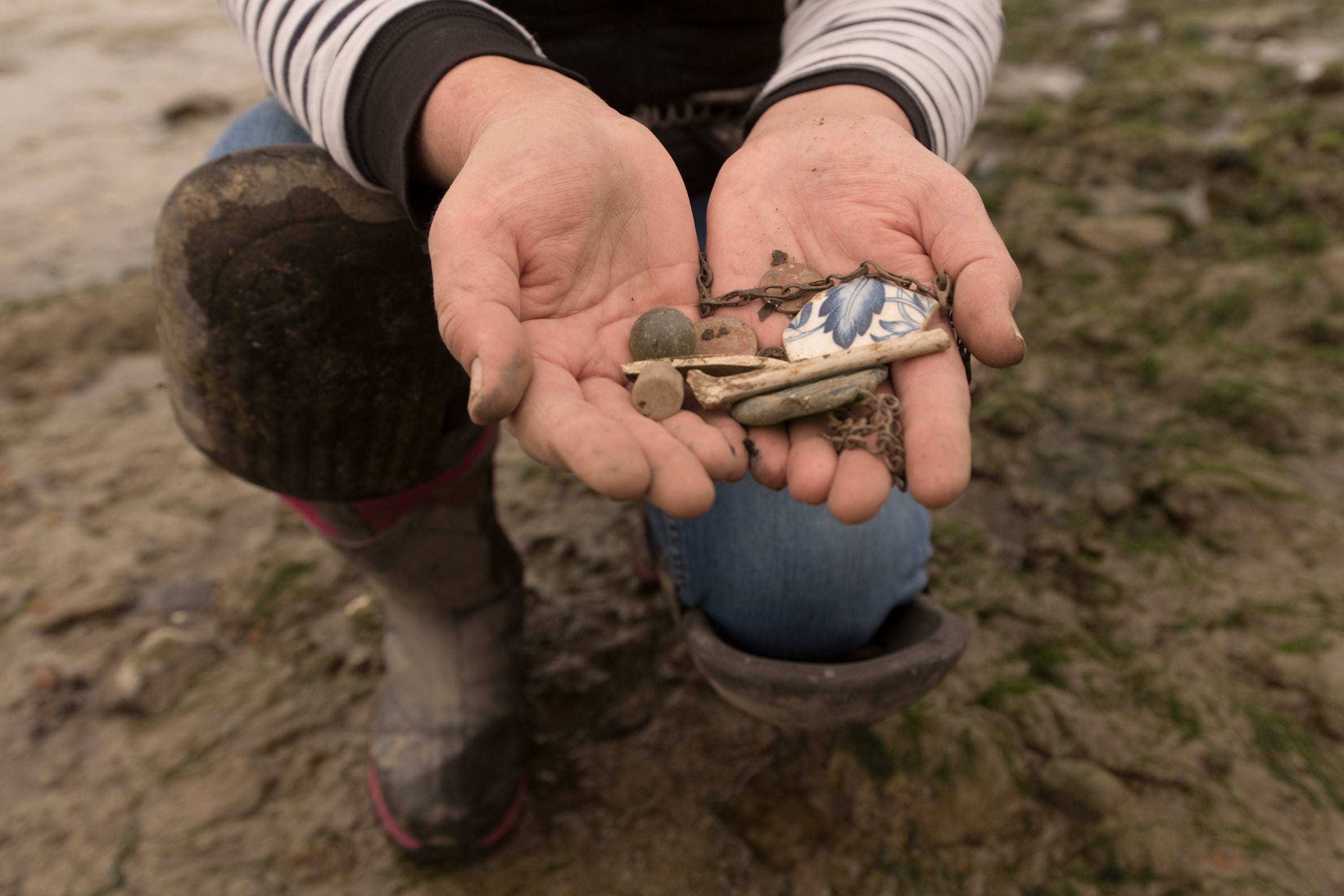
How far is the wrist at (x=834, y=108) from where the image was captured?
1871mm

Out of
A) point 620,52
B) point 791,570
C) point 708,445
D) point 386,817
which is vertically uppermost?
point 620,52

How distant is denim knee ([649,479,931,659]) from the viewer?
6.12ft

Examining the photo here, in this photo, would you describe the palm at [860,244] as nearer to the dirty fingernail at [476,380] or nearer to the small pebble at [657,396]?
the small pebble at [657,396]

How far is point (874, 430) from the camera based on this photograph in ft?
4.65

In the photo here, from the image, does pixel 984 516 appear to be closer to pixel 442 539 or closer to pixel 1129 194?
pixel 442 539

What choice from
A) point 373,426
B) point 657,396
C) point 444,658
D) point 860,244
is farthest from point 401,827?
point 860,244

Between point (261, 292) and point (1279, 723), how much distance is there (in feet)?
7.22

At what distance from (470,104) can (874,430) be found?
0.89 metres

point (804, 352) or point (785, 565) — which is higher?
point (804, 352)

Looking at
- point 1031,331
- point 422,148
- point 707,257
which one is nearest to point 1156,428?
point 1031,331

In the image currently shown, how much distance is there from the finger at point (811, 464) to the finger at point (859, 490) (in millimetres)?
15

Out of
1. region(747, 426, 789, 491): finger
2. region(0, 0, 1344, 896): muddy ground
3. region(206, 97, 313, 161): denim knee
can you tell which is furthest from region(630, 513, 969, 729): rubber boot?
region(206, 97, 313, 161): denim knee

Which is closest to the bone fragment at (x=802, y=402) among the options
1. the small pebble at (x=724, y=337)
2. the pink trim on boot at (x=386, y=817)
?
the small pebble at (x=724, y=337)

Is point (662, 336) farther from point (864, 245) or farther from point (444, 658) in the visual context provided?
point (444, 658)
